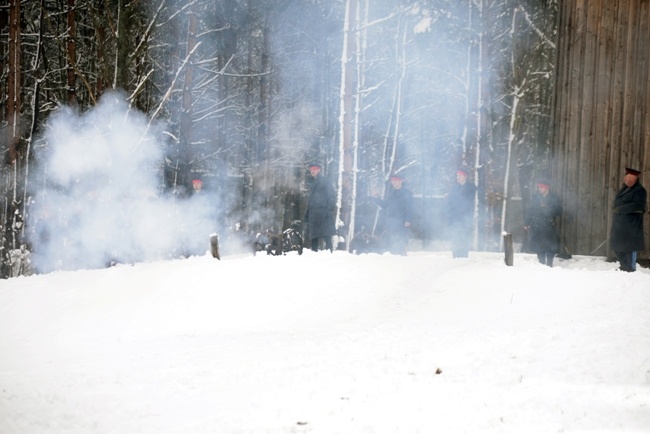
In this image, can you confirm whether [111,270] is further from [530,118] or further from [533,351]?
[530,118]

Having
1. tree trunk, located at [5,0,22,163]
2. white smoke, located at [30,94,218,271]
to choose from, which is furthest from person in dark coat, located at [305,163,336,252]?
tree trunk, located at [5,0,22,163]

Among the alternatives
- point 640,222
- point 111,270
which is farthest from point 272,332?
point 640,222

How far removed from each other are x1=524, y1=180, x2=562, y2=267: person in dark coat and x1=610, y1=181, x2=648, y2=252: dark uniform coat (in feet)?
5.87

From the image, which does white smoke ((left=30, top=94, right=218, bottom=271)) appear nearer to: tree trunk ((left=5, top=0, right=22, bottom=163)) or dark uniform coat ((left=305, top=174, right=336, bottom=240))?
tree trunk ((left=5, top=0, right=22, bottom=163))

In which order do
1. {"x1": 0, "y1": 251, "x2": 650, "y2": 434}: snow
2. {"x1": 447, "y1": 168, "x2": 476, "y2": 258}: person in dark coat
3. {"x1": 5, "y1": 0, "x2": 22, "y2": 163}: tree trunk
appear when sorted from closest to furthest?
{"x1": 0, "y1": 251, "x2": 650, "y2": 434}: snow → {"x1": 447, "y1": 168, "x2": 476, "y2": 258}: person in dark coat → {"x1": 5, "y1": 0, "x2": 22, "y2": 163}: tree trunk

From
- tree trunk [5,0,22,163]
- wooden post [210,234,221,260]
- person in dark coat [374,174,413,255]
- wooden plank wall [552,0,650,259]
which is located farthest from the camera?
tree trunk [5,0,22,163]

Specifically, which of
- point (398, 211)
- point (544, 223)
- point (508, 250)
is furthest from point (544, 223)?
point (508, 250)

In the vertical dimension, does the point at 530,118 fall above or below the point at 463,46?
below

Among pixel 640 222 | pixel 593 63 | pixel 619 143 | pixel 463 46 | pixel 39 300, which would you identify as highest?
pixel 463 46

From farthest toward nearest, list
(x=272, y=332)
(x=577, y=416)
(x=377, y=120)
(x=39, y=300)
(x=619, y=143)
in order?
1. (x=377, y=120)
2. (x=619, y=143)
3. (x=39, y=300)
4. (x=272, y=332)
5. (x=577, y=416)

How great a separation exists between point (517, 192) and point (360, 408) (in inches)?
991

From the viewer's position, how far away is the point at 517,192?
29281mm

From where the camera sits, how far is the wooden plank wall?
1454cm

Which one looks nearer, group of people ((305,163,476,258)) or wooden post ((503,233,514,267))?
wooden post ((503,233,514,267))
